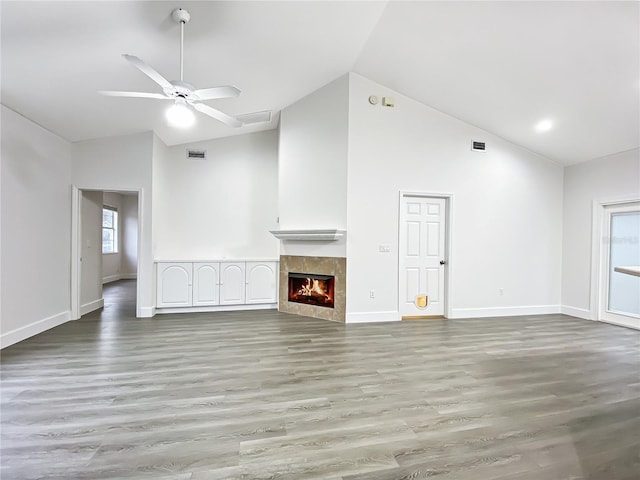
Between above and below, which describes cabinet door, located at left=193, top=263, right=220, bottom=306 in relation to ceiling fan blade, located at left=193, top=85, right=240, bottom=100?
below

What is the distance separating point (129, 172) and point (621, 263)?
786 cm

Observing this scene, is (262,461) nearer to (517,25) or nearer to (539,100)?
(517,25)

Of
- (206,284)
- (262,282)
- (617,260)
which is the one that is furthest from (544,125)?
(206,284)

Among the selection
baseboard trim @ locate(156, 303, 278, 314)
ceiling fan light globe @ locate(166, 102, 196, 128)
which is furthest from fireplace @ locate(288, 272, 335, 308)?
ceiling fan light globe @ locate(166, 102, 196, 128)

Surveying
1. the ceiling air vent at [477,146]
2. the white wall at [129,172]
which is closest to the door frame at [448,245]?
the ceiling air vent at [477,146]

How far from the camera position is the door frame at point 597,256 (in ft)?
16.0

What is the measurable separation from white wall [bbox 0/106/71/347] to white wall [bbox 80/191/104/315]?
1.07ft

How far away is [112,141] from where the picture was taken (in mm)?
4691

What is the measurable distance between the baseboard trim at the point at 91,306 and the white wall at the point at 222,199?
136 cm

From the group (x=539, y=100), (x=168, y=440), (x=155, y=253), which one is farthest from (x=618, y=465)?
(x=155, y=253)

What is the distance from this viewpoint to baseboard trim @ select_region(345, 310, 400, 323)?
182 inches

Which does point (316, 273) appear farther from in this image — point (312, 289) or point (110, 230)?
point (110, 230)

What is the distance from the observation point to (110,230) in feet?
28.8

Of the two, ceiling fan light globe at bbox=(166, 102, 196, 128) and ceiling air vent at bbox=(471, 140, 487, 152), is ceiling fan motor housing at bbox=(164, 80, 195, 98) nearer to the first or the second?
ceiling fan light globe at bbox=(166, 102, 196, 128)
